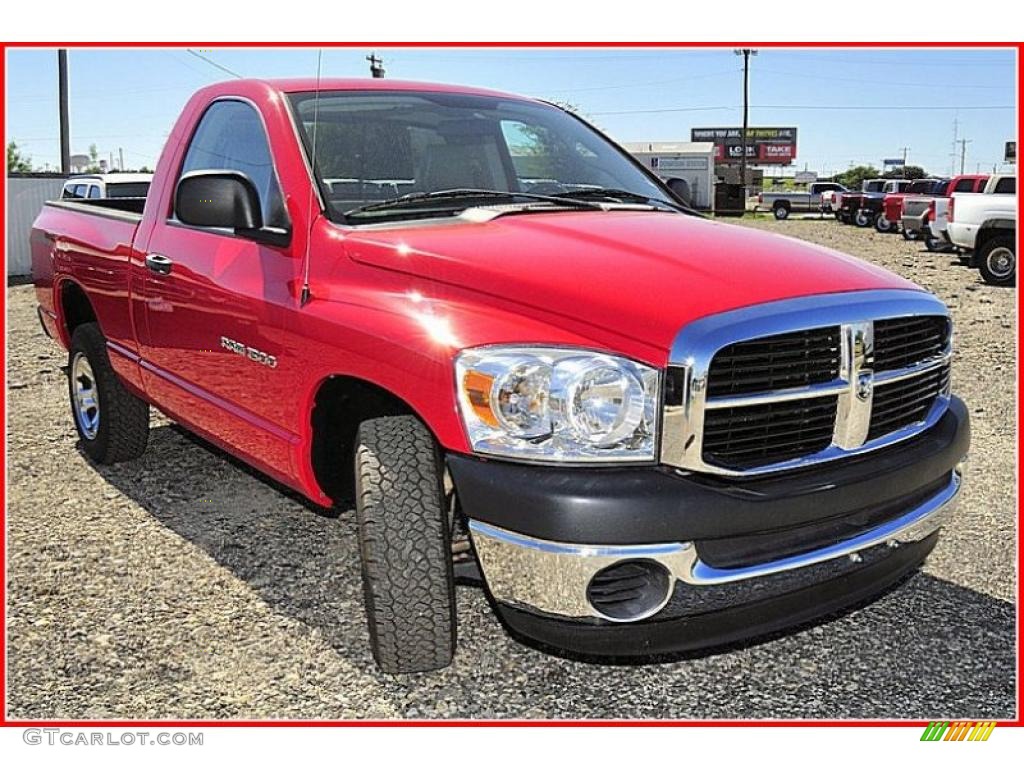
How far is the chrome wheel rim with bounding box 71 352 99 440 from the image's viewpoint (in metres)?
5.64

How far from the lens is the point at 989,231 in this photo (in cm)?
1588

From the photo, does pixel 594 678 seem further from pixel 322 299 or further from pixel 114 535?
pixel 114 535

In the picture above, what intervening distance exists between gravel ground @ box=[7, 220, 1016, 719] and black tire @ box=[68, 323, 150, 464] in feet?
0.78

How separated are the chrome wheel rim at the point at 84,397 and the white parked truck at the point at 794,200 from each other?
151 ft

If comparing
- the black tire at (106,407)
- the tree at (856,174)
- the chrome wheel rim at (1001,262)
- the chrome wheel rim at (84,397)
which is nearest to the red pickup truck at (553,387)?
the black tire at (106,407)

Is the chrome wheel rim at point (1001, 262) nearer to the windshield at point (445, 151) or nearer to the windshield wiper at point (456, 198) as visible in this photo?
the windshield at point (445, 151)

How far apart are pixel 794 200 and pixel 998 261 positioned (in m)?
38.7

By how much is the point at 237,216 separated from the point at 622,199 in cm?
148

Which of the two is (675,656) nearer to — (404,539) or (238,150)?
(404,539)

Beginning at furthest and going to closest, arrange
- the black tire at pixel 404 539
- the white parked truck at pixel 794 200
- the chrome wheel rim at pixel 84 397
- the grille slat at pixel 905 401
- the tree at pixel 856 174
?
the tree at pixel 856 174, the white parked truck at pixel 794 200, the chrome wheel rim at pixel 84 397, the grille slat at pixel 905 401, the black tire at pixel 404 539

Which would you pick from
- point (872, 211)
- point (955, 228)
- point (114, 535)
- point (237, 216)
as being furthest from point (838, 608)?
point (872, 211)

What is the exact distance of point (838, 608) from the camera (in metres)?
3.06

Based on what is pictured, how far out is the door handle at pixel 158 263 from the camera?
4.47 metres

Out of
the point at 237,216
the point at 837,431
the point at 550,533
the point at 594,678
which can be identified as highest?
the point at 237,216
